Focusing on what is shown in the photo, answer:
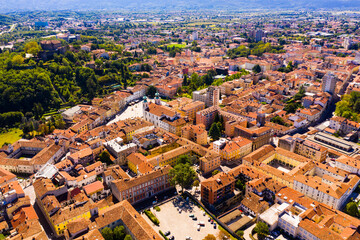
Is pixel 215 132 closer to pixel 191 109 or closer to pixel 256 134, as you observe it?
pixel 256 134

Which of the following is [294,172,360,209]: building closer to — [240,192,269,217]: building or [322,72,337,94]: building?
[240,192,269,217]: building

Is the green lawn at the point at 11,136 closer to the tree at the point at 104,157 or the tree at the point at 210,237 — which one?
the tree at the point at 104,157

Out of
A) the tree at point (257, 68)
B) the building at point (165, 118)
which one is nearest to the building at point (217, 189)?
the building at point (165, 118)

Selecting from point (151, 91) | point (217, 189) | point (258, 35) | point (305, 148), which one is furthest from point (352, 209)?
point (258, 35)


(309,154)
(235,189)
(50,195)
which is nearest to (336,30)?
(309,154)

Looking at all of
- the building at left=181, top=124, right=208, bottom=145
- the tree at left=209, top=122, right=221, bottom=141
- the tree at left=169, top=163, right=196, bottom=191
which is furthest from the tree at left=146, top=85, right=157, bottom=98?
the tree at left=169, top=163, right=196, bottom=191

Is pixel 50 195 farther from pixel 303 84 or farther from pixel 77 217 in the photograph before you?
pixel 303 84
